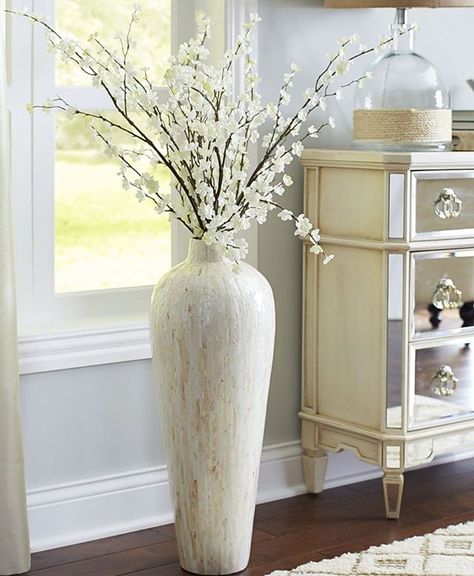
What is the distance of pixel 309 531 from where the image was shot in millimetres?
3104

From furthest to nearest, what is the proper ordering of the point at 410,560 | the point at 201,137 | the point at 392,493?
the point at 392,493 < the point at 410,560 < the point at 201,137

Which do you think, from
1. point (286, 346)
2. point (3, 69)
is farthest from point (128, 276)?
point (3, 69)

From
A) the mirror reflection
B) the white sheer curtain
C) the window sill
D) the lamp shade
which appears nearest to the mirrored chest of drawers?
the mirror reflection

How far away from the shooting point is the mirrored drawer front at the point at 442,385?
316 centimetres

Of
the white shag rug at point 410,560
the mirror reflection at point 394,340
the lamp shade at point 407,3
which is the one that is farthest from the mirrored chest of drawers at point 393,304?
the lamp shade at point 407,3

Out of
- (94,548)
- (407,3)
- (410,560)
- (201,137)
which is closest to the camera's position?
(201,137)

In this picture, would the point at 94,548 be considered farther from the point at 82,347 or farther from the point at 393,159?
the point at 393,159

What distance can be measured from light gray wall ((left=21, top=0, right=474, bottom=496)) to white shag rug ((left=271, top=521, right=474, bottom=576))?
59 cm

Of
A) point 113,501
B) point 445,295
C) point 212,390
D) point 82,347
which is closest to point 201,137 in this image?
point 212,390

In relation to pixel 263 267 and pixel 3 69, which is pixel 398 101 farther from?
pixel 3 69

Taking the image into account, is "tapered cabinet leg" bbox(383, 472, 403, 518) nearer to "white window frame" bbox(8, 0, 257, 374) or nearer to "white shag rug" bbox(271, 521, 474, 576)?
"white shag rug" bbox(271, 521, 474, 576)

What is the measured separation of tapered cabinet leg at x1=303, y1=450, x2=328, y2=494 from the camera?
342 cm

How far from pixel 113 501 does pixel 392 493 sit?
2.47 ft

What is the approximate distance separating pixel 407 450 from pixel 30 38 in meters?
1.46
